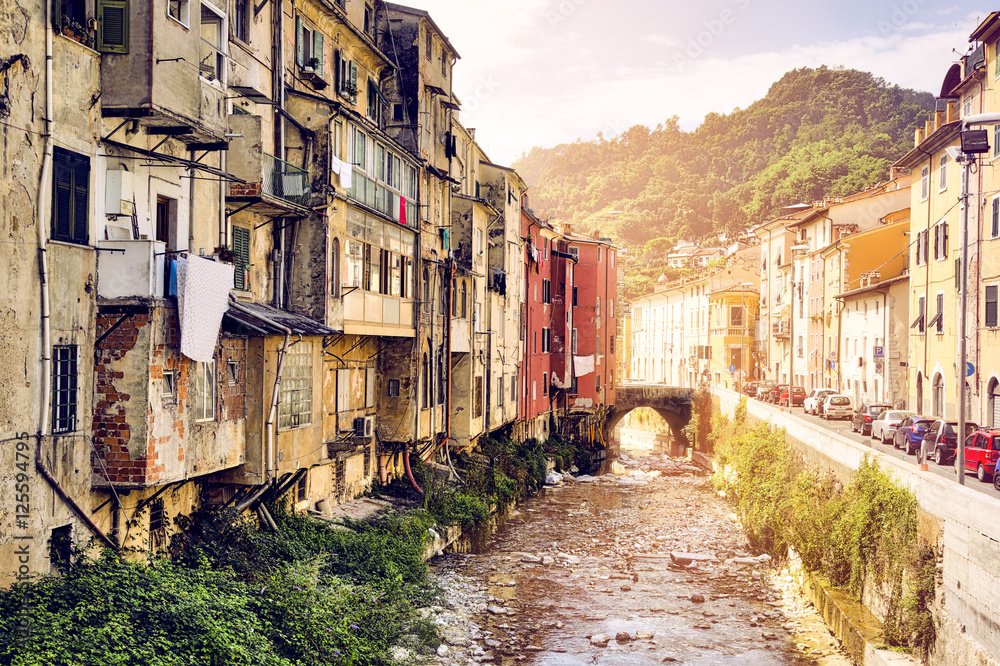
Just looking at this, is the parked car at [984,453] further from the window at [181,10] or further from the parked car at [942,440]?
the window at [181,10]

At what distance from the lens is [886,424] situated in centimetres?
3203

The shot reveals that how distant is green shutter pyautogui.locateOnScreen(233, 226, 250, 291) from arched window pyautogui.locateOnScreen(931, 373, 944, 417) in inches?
1180

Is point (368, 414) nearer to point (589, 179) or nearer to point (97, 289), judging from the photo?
point (97, 289)

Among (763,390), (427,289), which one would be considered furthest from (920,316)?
(427,289)

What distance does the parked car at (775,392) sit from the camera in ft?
174

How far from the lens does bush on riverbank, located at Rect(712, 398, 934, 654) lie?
1819 cm

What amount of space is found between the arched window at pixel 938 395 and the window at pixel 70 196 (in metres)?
34.3

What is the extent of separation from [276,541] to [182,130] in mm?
8520

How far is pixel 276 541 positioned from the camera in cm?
1816

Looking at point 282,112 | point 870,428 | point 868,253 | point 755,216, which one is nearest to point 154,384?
point 282,112

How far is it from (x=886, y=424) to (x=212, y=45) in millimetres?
26600

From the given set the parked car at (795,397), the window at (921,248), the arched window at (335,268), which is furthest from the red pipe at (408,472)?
the parked car at (795,397)

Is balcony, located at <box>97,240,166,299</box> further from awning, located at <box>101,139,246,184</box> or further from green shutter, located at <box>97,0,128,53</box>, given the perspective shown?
green shutter, located at <box>97,0,128,53</box>

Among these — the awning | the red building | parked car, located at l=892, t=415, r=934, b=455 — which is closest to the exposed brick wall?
the awning
